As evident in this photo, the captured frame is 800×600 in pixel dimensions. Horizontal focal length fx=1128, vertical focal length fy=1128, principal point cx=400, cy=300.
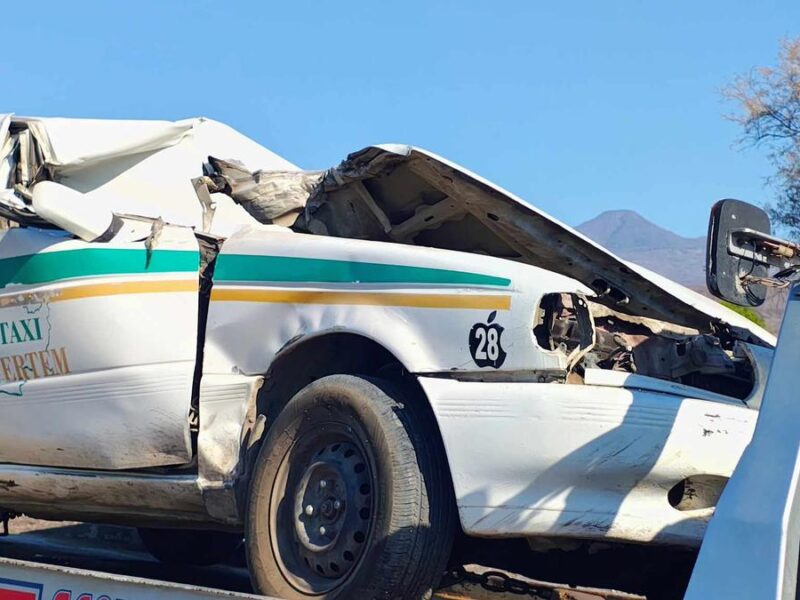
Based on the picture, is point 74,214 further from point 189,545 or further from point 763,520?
point 763,520

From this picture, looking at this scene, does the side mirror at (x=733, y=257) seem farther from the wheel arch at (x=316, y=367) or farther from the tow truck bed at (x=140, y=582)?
the wheel arch at (x=316, y=367)

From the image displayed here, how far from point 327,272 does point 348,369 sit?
0.42m

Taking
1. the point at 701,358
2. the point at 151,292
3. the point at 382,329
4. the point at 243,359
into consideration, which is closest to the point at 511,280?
the point at 382,329

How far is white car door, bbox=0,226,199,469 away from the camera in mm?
4516

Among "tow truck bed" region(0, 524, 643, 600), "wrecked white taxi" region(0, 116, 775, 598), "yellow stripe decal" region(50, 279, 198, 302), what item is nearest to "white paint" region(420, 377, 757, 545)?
"wrecked white taxi" region(0, 116, 775, 598)

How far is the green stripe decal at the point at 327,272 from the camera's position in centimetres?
377

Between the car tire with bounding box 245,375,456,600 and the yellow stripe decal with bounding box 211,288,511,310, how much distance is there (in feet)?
0.94

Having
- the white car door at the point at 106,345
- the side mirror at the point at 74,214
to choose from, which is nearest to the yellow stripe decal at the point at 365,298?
the white car door at the point at 106,345

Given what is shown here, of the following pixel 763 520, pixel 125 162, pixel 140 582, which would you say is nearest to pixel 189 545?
pixel 125 162

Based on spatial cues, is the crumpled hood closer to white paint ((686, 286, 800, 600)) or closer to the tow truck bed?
the tow truck bed

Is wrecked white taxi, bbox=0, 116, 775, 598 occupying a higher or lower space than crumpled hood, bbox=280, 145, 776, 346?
lower

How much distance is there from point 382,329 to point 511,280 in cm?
51

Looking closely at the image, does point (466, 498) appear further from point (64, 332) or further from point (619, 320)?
point (64, 332)

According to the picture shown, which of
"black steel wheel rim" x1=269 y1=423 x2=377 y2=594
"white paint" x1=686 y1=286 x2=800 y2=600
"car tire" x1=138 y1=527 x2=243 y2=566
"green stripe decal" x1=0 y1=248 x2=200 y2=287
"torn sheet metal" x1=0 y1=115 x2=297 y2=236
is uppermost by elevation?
"torn sheet metal" x1=0 y1=115 x2=297 y2=236
